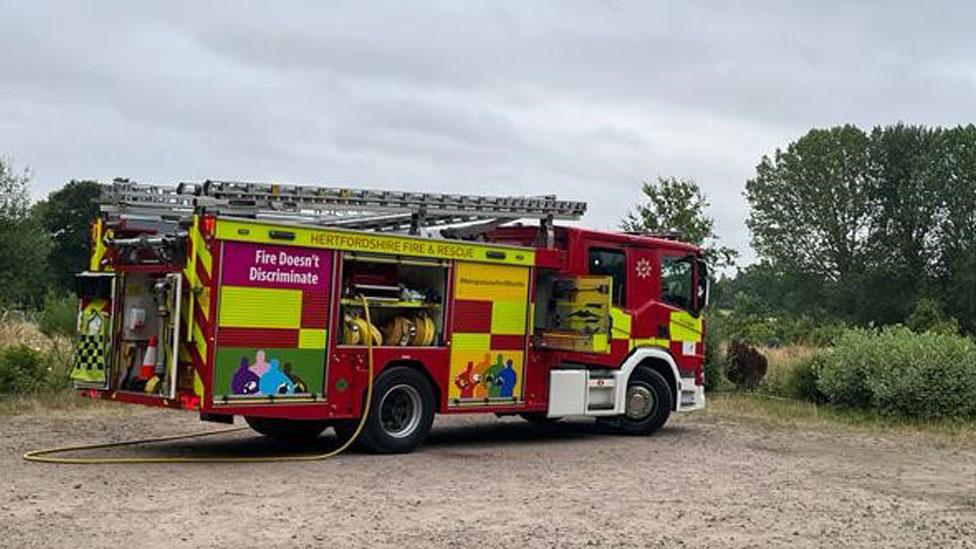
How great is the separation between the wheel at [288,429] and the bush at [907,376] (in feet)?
33.1

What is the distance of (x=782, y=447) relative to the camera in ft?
48.1

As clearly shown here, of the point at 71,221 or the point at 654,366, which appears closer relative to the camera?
the point at 654,366

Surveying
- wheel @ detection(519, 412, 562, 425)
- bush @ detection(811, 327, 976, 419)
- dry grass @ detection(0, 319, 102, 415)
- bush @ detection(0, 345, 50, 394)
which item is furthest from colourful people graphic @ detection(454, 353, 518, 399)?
bush @ detection(811, 327, 976, 419)

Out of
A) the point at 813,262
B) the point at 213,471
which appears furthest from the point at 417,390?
the point at 813,262

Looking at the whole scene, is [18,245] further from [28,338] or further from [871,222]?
[871,222]

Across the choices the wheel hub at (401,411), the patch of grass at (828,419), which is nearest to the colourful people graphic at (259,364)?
the wheel hub at (401,411)

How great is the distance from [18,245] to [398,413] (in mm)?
27649

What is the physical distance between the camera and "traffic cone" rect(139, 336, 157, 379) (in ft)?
36.7

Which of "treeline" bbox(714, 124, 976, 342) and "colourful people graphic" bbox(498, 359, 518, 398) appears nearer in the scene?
"colourful people graphic" bbox(498, 359, 518, 398)

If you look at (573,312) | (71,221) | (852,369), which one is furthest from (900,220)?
(573,312)

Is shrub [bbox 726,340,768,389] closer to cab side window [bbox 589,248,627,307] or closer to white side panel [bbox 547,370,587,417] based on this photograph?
cab side window [bbox 589,248,627,307]

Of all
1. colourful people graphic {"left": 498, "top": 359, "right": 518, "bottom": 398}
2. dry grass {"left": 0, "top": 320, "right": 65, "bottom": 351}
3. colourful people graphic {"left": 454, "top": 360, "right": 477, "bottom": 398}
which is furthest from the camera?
dry grass {"left": 0, "top": 320, "right": 65, "bottom": 351}

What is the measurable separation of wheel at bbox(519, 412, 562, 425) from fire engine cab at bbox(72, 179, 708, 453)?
449 millimetres

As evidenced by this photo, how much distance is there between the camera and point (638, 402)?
15.1 metres
